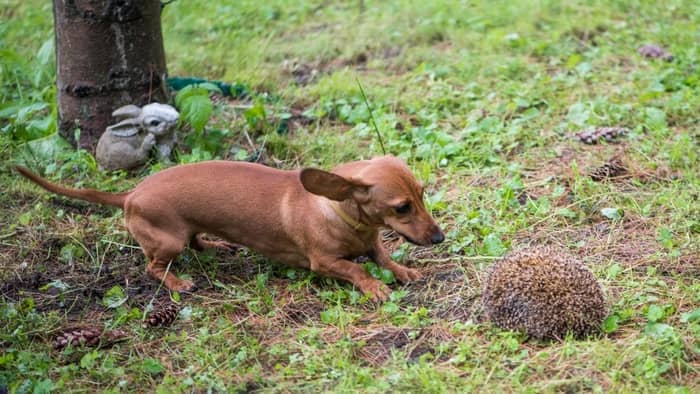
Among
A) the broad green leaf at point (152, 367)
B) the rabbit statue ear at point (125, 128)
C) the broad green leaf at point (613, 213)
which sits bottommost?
the broad green leaf at point (152, 367)

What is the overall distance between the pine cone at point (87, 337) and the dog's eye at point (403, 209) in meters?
1.46

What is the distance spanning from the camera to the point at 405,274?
15.0 feet

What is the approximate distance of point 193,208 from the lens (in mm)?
4617

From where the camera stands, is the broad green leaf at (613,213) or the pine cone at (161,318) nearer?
the pine cone at (161,318)

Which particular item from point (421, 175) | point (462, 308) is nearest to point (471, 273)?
point (462, 308)

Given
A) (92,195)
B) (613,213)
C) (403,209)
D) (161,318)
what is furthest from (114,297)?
(613,213)

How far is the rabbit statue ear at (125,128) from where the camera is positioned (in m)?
5.73

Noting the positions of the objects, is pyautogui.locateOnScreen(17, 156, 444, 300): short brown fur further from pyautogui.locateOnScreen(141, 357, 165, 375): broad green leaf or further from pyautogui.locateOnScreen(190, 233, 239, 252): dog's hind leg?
pyautogui.locateOnScreen(141, 357, 165, 375): broad green leaf

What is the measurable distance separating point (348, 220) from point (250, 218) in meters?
0.54

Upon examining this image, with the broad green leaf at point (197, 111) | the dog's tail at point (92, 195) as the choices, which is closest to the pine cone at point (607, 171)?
the broad green leaf at point (197, 111)

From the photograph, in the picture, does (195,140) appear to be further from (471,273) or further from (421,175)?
(471,273)

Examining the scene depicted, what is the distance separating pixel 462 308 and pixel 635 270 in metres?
0.95

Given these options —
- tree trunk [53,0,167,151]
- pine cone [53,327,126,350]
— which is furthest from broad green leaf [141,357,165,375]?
tree trunk [53,0,167,151]

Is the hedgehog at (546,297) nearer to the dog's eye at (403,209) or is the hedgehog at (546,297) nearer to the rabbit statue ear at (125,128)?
the dog's eye at (403,209)
